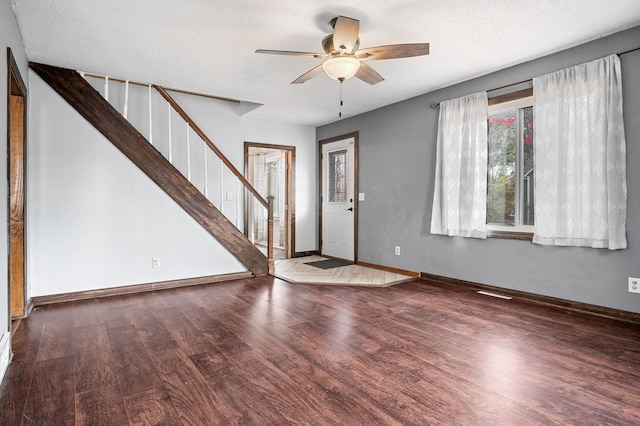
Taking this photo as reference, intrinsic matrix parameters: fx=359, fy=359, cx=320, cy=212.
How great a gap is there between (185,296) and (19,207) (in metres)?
1.72

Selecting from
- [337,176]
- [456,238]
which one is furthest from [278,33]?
[337,176]

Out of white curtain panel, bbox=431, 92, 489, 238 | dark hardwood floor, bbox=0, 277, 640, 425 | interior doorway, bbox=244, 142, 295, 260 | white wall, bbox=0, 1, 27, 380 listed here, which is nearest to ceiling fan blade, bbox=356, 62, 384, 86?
white curtain panel, bbox=431, 92, 489, 238

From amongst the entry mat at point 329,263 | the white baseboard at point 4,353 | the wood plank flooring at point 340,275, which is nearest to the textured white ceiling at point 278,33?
the white baseboard at point 4,353

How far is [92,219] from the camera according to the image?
→ 12.9 feet

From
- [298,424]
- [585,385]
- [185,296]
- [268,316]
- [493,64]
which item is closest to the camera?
[298,424]

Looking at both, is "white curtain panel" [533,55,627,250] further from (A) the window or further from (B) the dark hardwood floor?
(B) the dark hardwood floor

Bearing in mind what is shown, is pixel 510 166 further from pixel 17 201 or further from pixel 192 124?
pixel 17 201

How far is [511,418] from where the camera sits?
5.53ft

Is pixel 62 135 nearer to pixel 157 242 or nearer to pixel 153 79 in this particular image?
pixel 153 79

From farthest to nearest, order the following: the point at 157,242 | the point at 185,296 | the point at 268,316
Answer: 1. the point at 157,242
2. the point at 185,296
3. the point at 268,316

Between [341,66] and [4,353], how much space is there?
2.91 m

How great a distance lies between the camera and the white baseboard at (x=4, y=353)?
2070 mm

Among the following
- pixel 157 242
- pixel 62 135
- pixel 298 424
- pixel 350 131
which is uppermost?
pixel 350 131

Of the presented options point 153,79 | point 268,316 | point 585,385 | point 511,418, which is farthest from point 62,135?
point 585,385
